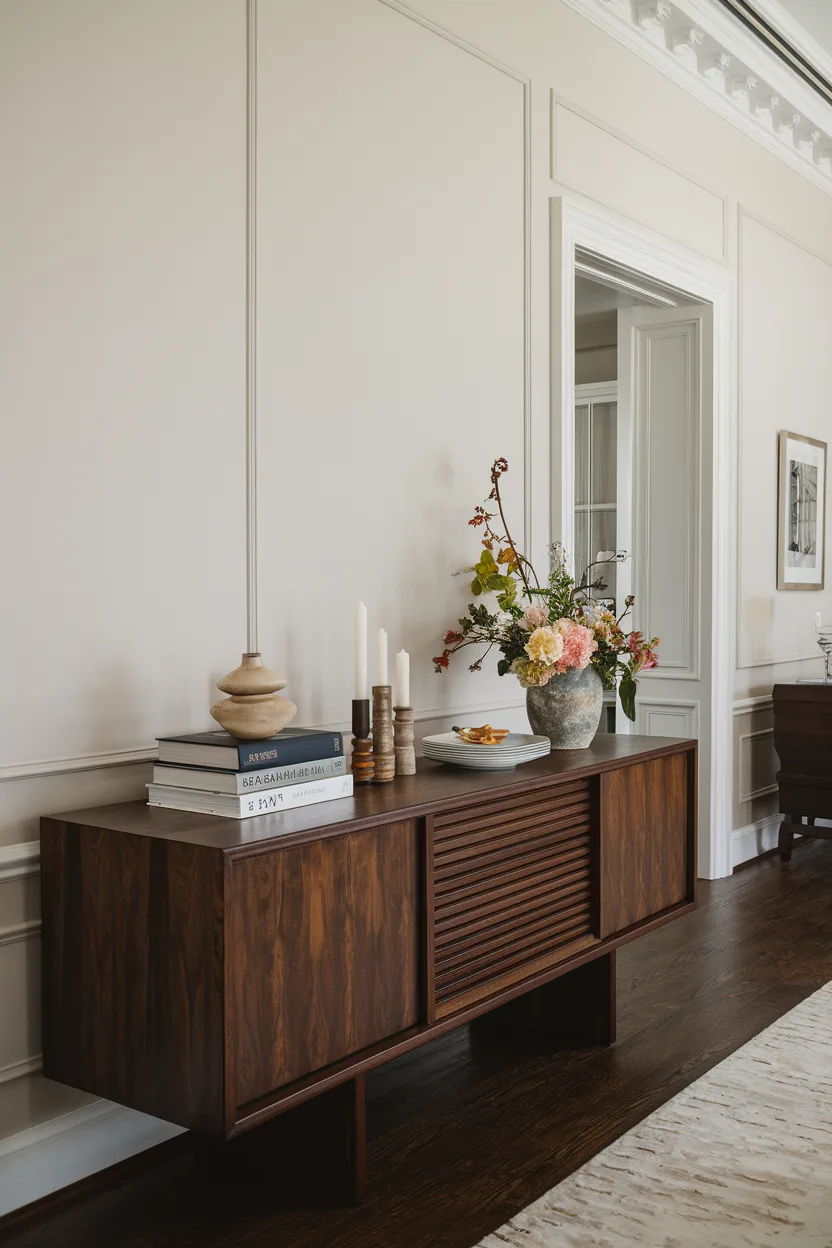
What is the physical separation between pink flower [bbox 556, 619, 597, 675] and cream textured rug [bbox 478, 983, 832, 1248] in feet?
3.44

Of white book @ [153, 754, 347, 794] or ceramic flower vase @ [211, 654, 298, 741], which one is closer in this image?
white book @ [153, 754, 347, 794]

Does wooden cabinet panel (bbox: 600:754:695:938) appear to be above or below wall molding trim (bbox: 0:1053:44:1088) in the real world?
above

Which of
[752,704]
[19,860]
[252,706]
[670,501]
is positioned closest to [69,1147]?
[19,860]

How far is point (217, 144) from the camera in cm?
245

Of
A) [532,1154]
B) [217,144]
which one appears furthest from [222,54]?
[532,1154]

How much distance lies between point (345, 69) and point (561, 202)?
1035 mm

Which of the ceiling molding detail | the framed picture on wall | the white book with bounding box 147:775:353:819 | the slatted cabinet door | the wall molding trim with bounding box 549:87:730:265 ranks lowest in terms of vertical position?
the slatted cabinet door

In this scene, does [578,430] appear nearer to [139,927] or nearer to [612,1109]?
[612,1109]

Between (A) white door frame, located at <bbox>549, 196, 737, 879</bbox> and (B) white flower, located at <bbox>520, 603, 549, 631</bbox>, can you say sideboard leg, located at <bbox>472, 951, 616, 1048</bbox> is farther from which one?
(A) white door frame, located at <bbox>549, 196, 737, 879</bbox>

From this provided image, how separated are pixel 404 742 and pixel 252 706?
1.63 ft

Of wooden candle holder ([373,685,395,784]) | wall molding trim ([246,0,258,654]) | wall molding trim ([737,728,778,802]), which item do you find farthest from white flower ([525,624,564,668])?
wall molding trim ([737,728,778,802])

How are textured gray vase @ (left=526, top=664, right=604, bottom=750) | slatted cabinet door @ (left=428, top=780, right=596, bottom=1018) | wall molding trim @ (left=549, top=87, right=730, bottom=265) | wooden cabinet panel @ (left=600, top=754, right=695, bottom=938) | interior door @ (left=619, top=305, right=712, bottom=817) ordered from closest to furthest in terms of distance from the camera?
slatted cabinet door @ (left=428, top=780, right=596, bottom=1018)
wooden cabinet panel @ (left=600, top=754, right=695, bottom=938)
textured gray vase @ (left=526, top=664, right=604, bottom=750)
wall molding trim @ (left=549, top=87, right=730, bottom=265)
interior door @ (left=619, top=305, right=712, bottom=817)

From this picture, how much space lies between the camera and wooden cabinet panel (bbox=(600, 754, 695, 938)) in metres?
2.76

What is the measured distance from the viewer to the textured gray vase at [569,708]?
2.90 m
